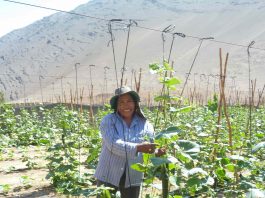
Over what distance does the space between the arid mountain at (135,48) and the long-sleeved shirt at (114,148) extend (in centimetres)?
4766

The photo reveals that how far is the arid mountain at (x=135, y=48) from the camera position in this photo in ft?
189

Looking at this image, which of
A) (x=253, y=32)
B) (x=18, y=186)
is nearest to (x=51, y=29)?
(x=253, y=32)

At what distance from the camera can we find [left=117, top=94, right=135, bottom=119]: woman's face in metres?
3.05

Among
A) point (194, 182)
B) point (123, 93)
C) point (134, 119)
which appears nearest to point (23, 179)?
point (134, 119)

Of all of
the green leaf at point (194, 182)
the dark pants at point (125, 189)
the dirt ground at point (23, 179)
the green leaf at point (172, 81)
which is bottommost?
the dirt ground at point (23, 179)

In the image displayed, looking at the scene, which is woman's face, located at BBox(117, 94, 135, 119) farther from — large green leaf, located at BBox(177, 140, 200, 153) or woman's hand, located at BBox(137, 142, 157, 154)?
large green leaf, located at BBox(177, 140, 200, 153)

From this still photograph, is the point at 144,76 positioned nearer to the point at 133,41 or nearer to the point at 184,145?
the point at 133,41

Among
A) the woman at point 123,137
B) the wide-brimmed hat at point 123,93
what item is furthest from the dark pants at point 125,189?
the wide-brimmed hat at point 123,93

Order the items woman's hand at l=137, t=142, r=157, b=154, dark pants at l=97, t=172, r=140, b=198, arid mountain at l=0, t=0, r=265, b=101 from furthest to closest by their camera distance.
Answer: arid mountain at l=0, t=0, r=265, b=101 → dark pants at l=97, t=172, r=140, b=198 → woman's hand at l=137, t=142, r=157, b=154

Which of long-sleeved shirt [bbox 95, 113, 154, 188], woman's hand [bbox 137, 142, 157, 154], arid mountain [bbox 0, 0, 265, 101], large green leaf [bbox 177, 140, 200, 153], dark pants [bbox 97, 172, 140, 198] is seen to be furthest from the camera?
arid mountain [bbox 0, 0, 265, 101]

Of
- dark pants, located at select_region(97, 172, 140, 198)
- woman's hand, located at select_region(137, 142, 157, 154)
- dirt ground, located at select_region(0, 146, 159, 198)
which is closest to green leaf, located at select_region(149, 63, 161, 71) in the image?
woman's hand, located at select_region(137, 142, 157, 154)

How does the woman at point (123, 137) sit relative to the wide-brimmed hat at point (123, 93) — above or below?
below

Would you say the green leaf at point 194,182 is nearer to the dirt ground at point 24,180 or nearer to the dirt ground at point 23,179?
the dirt ground at point 24,180

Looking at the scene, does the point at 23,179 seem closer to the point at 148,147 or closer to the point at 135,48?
the point at 148,147
